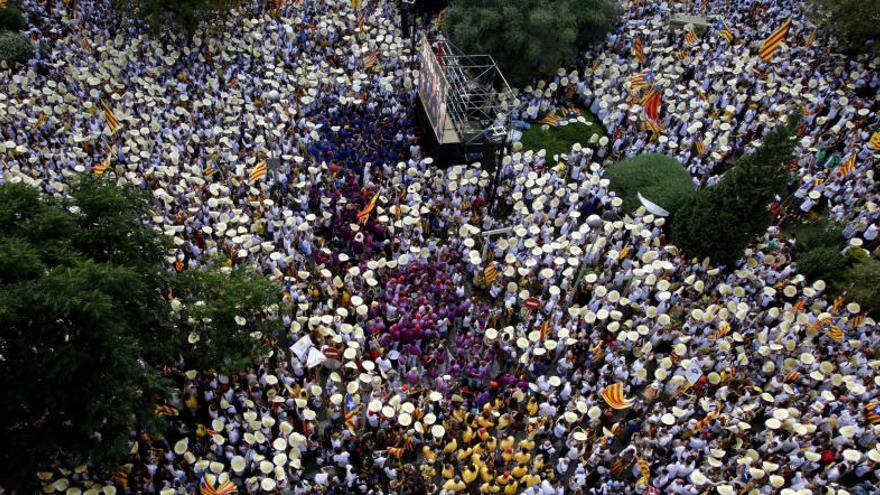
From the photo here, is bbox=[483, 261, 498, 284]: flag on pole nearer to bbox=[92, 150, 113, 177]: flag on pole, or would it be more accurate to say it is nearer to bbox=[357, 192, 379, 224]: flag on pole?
bbox=[357, 192, 379, 224]: flag on pole

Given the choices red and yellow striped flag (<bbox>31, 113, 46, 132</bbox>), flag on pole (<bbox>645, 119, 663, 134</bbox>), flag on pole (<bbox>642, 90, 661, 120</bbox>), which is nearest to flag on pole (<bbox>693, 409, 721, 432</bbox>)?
flag on pole (<bbox>645, 119, 663, 134</bbox>)

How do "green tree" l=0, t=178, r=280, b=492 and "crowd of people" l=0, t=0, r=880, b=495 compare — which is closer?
"green tree" l=0, t=178, r=280, b=492

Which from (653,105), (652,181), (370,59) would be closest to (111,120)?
(370,59)

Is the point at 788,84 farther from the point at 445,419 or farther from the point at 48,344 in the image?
the point at 48,344

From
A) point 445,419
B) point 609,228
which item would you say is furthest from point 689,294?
point 445,419

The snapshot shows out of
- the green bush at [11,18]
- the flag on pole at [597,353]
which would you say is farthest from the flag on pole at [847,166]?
the green bush at [11,18]

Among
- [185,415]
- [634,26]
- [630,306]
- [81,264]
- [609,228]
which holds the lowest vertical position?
[185,415]
